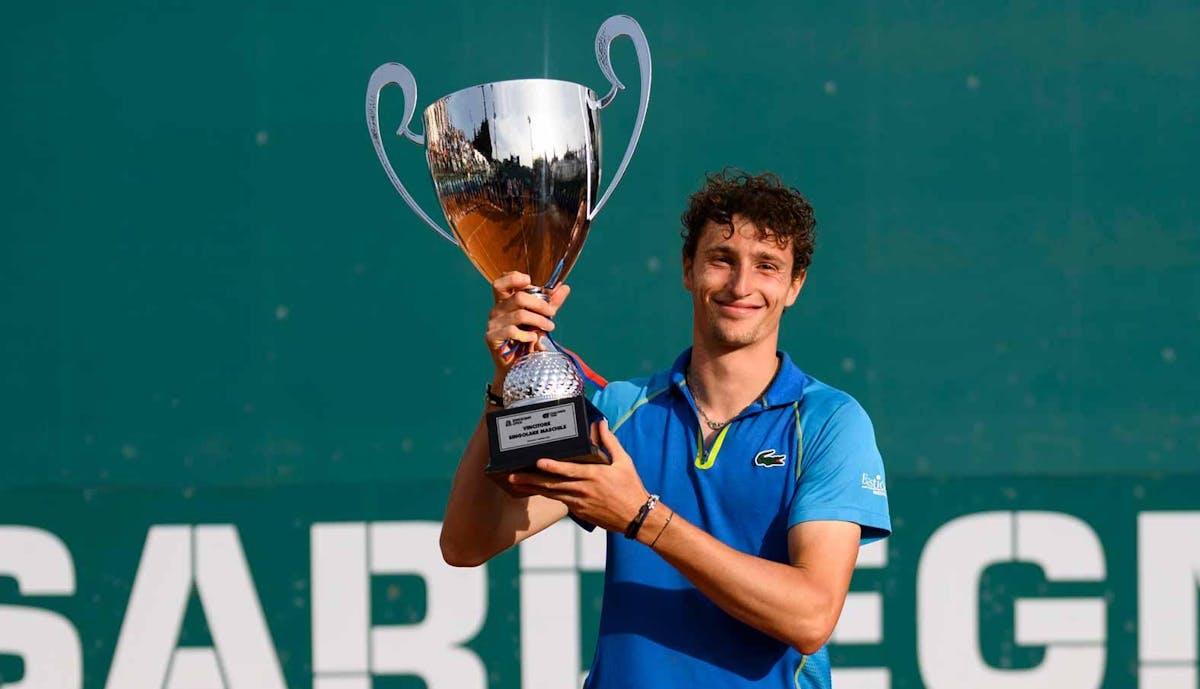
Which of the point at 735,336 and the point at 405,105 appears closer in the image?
the point at 735,336

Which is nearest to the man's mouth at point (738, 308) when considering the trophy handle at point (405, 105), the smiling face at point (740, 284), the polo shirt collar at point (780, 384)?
the smiling face at point (740, 284)

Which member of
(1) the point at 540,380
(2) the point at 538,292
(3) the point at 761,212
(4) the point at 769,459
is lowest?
(4) the point at 769,459

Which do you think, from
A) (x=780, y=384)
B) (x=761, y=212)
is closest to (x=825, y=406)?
(x=780, y=384)

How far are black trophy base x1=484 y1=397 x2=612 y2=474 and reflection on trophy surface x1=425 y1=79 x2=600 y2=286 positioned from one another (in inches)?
13.0

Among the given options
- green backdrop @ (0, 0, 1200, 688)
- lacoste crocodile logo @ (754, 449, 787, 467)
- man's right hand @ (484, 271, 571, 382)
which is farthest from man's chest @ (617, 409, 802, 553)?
green backdrop @ (0, 0, 1200, 688)

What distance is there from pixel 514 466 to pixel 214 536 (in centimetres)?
164

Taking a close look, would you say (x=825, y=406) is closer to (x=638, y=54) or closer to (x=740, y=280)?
(x=740, y=280)

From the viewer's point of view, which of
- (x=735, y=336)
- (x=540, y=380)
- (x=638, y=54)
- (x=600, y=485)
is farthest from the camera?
(x=638, y=54)

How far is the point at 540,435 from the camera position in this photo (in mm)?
1543

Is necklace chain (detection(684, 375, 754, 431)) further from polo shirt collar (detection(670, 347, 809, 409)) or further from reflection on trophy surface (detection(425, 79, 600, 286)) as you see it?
reflection on trophy surface (detection(425, 79, 600, 286))

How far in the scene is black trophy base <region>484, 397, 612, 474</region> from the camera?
4.98ft

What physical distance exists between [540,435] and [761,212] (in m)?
0.46

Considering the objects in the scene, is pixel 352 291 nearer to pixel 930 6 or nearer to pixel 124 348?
pixel 124 348

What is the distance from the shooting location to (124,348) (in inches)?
118
